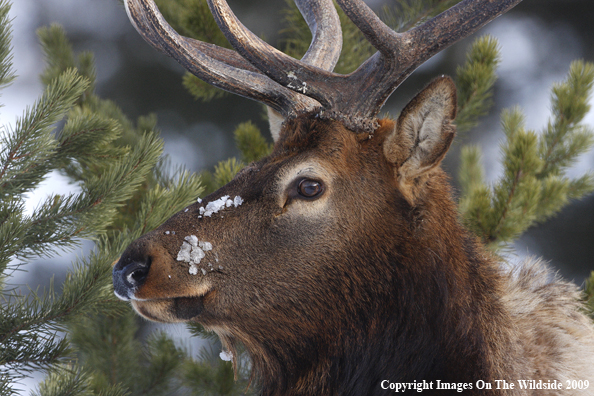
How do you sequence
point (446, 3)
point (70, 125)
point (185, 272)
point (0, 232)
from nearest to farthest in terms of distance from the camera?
1. point (185, 272)
2. point (0, 232)
3. point (70, 125)
4. point (446, 3)

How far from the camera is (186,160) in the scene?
680cm

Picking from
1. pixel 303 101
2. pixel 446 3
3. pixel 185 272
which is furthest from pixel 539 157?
pixel 185 272

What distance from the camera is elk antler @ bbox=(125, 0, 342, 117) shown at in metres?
2.17

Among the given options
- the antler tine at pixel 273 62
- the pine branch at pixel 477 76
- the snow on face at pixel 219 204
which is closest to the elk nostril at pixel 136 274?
the snow on face at pixel 219 204

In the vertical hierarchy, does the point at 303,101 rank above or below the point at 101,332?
above

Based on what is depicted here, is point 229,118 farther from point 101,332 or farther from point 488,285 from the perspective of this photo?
point 488,285

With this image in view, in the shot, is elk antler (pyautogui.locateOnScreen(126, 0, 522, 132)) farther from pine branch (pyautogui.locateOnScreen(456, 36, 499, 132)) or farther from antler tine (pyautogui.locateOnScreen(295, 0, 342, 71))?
pine branch (pyautogui.locateOnScreen(456, 36, 499, 132))

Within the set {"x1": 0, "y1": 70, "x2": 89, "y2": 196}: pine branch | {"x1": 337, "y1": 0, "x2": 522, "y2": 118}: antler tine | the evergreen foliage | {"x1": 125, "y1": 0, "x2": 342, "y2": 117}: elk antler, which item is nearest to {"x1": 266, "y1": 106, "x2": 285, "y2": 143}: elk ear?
{"x1": 125, "y1": 0, "x2": 342, "y2": 117}: elk antler

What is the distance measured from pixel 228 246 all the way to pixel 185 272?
187mm

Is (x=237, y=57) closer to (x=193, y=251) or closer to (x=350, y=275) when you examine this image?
(x=193, y=251)

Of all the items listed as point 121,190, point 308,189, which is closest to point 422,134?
point 308,189

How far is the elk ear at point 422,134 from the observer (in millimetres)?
2014

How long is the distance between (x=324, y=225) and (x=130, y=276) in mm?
734

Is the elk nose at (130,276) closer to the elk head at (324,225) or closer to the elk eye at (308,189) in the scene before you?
the elk head at (324,225)
